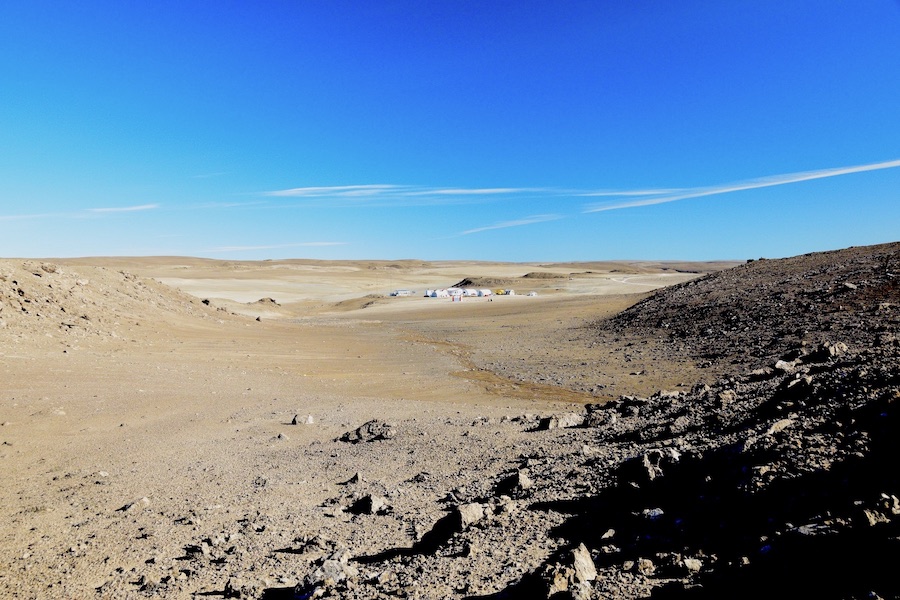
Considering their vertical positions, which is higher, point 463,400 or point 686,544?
point 686,544

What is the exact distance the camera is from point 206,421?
11148mm

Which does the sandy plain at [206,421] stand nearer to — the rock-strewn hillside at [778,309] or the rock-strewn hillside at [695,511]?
the rock-strewn hillside at [695,511]

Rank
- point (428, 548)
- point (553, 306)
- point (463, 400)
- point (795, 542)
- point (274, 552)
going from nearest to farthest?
point (795, 542), point (428, 548), point (274, 552), point (463, 400), point (553, 306)

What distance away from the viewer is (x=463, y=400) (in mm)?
14562

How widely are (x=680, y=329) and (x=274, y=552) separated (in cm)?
2104

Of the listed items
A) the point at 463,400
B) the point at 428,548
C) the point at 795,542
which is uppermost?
the point at 795,542

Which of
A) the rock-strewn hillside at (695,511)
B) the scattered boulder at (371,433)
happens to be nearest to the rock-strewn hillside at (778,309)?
the rock-strewn hillside at (695,511)

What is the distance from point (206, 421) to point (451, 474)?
20.3 feet

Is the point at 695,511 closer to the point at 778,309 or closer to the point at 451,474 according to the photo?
the point at 451,474

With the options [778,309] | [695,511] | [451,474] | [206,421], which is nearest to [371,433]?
[451,474]

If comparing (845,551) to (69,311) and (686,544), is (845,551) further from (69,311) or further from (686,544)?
(69,311)

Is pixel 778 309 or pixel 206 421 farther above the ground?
pixel 778 309

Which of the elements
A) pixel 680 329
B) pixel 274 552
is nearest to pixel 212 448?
pixel 274 552

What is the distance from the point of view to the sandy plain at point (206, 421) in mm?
5406
